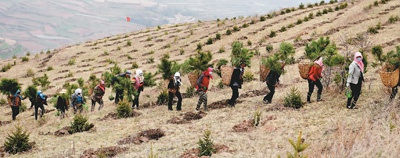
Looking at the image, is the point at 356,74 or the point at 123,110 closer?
the point at 356,74

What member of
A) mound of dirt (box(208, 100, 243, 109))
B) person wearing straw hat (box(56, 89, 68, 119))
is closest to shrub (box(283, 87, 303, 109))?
mound of dirt (box(208, 100, 243, 109))

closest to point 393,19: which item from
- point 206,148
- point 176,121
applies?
point 176,121

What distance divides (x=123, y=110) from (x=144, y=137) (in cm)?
A: 391

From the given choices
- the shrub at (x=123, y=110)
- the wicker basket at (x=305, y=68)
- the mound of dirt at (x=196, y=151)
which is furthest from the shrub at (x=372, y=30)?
the mound of dirt at (x=196, y=151)

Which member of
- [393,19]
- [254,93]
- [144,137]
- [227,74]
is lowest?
[144,137]

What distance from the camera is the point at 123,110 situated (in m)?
15.8

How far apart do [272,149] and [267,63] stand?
5617 millimetres

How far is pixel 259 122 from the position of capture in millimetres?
12359

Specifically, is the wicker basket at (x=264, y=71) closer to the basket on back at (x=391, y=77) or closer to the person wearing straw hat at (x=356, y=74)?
the person wearing straw hat at (x=356, y=74)

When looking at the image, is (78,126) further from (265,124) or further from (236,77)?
(265,124)

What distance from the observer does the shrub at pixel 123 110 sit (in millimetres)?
15750

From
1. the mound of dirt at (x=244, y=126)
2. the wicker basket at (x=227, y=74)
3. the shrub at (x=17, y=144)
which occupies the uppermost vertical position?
the wicker basket at (x=227, y=74)

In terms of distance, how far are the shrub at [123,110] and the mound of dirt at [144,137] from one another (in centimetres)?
317

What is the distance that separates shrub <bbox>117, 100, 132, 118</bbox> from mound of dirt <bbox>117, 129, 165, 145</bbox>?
3.17m
